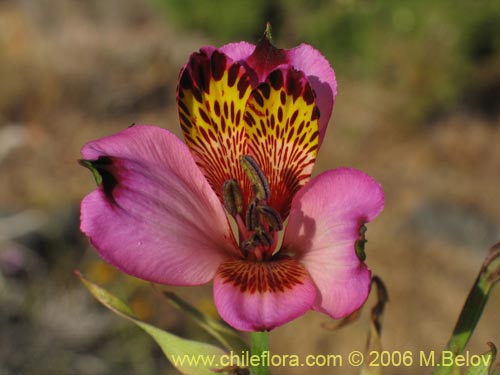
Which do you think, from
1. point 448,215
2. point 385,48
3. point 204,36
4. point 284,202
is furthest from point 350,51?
point 284,202

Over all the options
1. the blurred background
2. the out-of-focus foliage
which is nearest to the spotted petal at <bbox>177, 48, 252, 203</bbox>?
the blurred background

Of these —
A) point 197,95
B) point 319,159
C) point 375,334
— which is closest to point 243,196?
point 197,95

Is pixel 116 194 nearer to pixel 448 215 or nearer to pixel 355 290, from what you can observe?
pixel 355 290

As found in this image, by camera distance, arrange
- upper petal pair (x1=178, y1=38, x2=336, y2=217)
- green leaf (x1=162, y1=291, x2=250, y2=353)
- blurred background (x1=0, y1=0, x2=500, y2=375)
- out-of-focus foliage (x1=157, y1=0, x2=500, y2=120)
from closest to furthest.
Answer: upper petal pair (x1=178, y1=38, x2=336, y2=217), green leaf (x1=162, y1=291, x2=250, y2=353), blurred background (x1=0, y1=0, x2=500, y2=375), out-of-focus foliage (x1=157, y1=0, x2=500, y2=120)

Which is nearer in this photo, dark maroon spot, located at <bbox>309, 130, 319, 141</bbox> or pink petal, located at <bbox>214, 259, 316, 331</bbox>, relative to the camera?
pink petal, located at <bbox>214, 259, 316, 331</bbox>

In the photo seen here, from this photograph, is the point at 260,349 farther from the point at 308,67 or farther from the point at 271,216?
the point at 308,67

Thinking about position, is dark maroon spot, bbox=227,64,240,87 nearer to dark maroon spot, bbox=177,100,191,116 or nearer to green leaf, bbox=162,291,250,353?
dark maroon spot, bbox=177,100,191,116

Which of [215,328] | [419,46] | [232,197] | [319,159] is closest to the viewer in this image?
[232,197]
